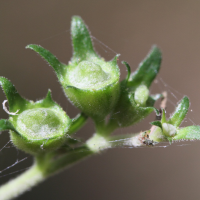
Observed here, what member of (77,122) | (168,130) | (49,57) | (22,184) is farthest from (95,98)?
(22,184)

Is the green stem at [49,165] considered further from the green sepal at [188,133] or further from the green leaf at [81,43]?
the green leaf at [81,43]

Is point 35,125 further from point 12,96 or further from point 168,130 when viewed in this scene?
point 168,130

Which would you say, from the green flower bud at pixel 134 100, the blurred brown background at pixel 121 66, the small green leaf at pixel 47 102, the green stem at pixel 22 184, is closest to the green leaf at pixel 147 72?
the green flower bud at pixel 134 100

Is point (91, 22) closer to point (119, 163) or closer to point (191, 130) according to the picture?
point (119, 163)

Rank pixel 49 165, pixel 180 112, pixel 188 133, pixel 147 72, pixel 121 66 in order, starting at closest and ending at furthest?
pixel 188 133
pixel 180 112
pixel 49 165
pixel 147 72
pixel 121 66

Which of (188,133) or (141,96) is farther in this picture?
(141,96)

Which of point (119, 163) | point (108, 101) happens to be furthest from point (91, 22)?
point (108, 101)

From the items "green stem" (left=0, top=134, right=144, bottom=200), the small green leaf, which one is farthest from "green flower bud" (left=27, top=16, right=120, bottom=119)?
"green stem" (left=0, top=134, right=144, bottom=200)

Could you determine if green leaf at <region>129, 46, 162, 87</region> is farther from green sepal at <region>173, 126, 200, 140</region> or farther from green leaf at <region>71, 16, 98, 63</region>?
green sepal at <region>173, 126, 200, 140</region>
